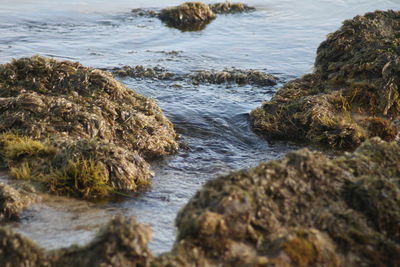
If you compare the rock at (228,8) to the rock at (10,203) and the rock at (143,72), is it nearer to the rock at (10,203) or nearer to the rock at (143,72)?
the rock at (143,72)

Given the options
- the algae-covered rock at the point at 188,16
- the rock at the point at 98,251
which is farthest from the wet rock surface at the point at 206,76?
the rock at the point at 98,251

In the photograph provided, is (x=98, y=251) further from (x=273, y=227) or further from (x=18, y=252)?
(x=273, y=227)

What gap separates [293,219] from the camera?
4078 mm

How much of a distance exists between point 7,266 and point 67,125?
3845 millimetres

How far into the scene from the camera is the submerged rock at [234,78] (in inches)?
459

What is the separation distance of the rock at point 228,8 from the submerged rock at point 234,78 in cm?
745

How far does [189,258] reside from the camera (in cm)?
367

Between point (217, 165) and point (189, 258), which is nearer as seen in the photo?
point (189, 258)

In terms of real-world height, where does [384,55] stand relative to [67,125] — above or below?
above

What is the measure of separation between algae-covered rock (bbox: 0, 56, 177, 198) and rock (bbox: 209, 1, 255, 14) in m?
10.9

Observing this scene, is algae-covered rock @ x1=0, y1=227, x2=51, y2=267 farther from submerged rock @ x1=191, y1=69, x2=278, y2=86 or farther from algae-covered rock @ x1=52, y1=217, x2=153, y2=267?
submerged rock @ x1=191, y1=69, x2=278, y2=86

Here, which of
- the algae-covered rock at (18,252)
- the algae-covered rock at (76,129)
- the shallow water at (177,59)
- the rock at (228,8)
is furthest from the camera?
the rock at (228,8)

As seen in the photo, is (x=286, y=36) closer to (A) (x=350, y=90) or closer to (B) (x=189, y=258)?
(A) (x=350, y=90)

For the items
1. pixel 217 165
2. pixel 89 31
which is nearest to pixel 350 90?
pixel 217 165
